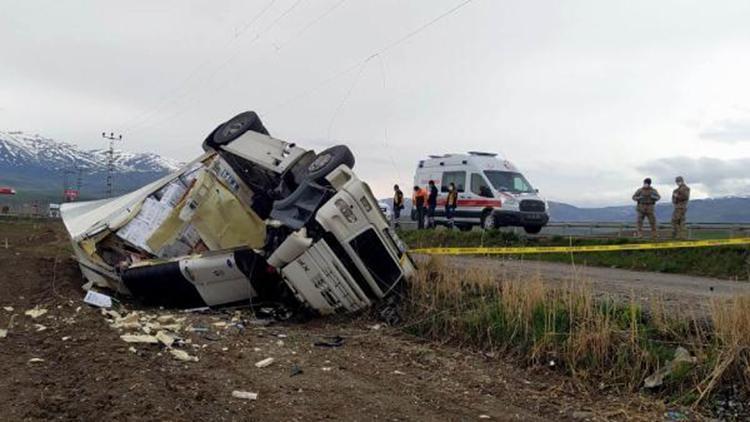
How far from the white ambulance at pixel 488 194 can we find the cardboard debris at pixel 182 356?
12.7 metres

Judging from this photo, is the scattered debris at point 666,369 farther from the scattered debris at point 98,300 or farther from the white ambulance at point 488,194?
the white ambulance at point 488,194

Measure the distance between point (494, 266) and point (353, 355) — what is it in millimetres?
3895

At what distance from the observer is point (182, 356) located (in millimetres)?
5883

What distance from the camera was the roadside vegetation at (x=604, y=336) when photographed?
4996mm

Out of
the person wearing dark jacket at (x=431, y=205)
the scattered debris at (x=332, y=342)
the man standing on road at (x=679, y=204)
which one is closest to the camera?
the scattered debris at (x=332, y=342)

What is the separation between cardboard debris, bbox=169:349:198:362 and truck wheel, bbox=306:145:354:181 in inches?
124

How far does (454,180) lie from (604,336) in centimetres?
1395

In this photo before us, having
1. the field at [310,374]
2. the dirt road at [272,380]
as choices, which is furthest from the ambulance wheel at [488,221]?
the dirt road at [272,380]

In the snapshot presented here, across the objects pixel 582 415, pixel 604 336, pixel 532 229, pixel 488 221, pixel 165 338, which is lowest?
pixel 582 415

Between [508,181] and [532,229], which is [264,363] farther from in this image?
[508,181]

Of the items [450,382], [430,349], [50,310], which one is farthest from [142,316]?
[450,382]

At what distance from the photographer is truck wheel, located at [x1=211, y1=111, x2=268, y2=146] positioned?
1020 centimetres

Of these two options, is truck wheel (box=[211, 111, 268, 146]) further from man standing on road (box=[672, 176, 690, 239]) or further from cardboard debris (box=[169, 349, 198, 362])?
man standing on road (box=[672, 176, 690, 239])

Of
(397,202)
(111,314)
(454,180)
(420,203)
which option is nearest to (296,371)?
(111,314)
